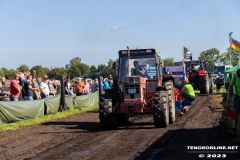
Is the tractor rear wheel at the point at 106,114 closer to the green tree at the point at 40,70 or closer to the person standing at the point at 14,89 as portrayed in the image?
the person standing at the point at 14,89

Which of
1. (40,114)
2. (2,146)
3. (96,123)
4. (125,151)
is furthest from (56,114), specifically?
(125,151)

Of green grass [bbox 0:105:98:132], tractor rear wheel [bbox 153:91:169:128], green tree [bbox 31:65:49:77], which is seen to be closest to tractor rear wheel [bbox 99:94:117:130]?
tractor rear wheel [bbox 153:91:169:128]

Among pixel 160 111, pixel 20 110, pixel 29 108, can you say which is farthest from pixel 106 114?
pixel 29 108

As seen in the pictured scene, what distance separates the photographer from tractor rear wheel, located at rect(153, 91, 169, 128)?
1173 cm

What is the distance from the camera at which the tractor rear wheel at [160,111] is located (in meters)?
11.7

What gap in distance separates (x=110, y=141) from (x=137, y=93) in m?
2.78

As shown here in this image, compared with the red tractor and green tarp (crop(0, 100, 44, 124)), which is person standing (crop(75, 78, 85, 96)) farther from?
the red tractor

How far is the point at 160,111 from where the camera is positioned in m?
11.7

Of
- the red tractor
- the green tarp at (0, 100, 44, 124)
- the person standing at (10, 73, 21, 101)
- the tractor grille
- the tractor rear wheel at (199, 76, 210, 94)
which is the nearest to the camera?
the red tractor

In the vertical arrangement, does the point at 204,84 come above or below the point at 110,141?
above

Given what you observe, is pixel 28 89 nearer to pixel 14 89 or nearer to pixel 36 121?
pixel 14 89

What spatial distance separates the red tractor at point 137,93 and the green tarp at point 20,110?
11.3ft

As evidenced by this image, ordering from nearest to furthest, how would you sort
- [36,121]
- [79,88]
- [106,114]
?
[106,114]
[36,121]
[79,88]

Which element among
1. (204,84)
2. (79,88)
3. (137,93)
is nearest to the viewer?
(137,93)
